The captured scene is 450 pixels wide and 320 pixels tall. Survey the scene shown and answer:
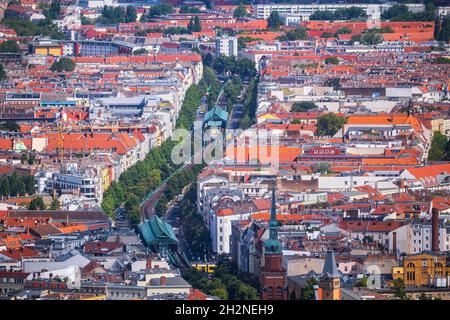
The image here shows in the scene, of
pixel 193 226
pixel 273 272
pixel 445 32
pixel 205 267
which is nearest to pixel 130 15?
pixel 445 32

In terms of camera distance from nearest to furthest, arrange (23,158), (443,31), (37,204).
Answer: (37,204) → (23,158) → (443,31)

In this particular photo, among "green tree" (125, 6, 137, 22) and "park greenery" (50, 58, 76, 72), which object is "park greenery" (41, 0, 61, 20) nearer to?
"green tree" (125, 6, 137, 22)

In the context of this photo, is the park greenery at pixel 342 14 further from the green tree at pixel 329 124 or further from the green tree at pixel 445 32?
the green tree at pixel 329 124

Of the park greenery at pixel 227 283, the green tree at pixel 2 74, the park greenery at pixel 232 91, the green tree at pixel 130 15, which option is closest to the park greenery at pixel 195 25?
the green tree at pixel 130 15

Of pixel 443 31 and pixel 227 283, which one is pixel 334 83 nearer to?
pixel 443 31

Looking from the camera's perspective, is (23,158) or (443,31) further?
(443,31)

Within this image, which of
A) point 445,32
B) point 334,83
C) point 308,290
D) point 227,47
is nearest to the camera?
point 308,290

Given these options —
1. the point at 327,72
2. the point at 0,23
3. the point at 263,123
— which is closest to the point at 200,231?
the point at 263,123
